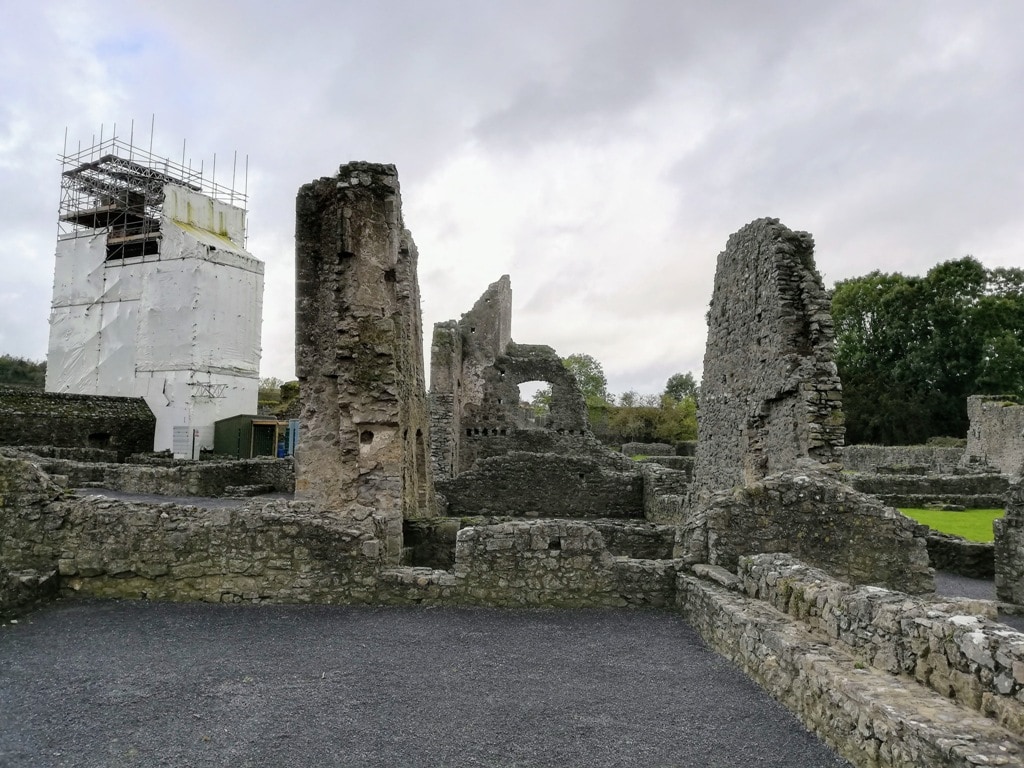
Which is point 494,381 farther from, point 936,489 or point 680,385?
point 680,385

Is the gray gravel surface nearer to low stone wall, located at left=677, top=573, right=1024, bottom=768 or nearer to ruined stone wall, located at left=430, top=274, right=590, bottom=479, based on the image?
low stone wall, located at left=677, top=573, right=1024, bottom=768

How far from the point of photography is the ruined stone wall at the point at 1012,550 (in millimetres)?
8938

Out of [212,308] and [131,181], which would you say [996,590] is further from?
[131,181]

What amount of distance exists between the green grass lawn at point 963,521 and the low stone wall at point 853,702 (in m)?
12.1

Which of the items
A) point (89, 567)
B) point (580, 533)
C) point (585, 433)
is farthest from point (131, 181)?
point (580, 533)

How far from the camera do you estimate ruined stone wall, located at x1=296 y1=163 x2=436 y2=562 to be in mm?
9167

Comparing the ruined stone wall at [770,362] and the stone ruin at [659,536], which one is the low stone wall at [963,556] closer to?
the ruined stone wall at [770,362]

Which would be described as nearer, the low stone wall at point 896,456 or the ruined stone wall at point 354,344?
the ruined stone wall at point 354,344

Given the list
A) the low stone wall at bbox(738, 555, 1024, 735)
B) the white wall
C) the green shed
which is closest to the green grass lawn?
the low stone wall at bbox(738, 555, 1024, 735)

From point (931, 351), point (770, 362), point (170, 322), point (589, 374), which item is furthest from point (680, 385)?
point (770, 362)

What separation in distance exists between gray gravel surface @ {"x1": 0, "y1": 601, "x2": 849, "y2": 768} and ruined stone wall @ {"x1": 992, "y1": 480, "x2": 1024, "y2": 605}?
18.5 ft

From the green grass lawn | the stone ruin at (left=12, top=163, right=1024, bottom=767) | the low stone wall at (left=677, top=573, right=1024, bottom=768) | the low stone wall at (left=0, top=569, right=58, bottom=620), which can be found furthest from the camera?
the green grass lawn

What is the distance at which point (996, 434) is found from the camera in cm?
3450

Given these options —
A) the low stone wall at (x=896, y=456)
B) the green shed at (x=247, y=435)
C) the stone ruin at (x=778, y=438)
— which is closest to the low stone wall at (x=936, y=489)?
the stone ruin at (x=778, y=438)
